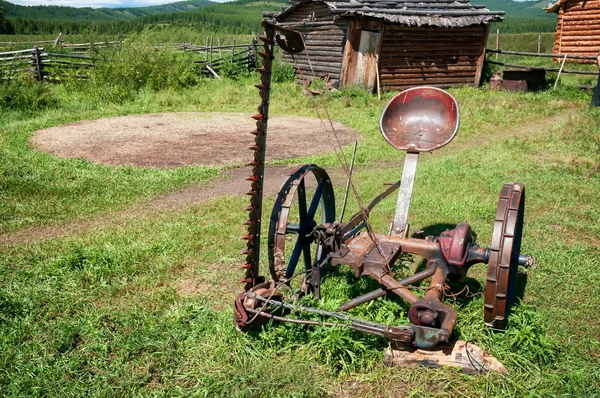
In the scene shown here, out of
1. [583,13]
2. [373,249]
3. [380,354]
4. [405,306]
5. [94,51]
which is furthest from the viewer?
[583,13]

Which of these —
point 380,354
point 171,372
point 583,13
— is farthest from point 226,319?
point 583,13

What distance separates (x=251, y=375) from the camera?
3027mm

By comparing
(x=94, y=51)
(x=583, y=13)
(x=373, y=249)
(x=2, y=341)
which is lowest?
(x=2, y=341)

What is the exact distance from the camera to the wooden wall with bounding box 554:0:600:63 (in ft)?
68.1

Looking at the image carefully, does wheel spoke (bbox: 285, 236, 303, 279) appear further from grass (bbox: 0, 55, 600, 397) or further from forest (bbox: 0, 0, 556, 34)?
forest (bbox: 0, 0, 556, 34)

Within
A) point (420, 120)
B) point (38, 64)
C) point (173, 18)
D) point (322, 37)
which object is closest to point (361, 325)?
point (420, 120)

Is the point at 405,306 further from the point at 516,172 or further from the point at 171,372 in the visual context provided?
the point at 516,172

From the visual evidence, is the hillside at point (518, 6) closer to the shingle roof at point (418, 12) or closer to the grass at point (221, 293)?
the shingle roof at point (418, 12)

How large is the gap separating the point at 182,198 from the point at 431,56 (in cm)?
1145

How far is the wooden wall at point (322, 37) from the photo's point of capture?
52.3ft

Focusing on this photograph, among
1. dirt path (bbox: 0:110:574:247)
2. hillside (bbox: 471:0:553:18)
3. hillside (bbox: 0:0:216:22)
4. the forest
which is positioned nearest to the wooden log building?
dirt path (bbox: 0:110:574:247)

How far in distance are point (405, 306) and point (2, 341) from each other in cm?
281

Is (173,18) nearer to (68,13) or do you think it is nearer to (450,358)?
(68,13)

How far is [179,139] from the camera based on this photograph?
32.8 ft
